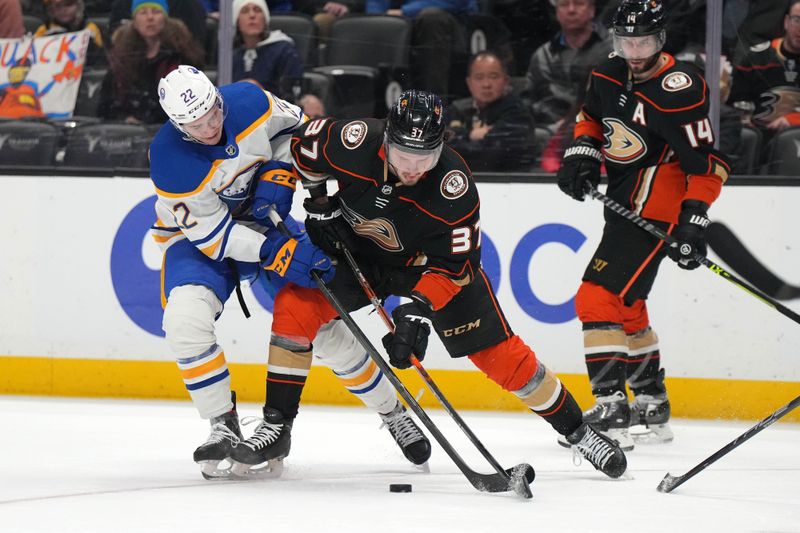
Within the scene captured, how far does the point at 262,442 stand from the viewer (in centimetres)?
321

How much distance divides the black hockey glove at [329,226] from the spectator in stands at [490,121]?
1660mm

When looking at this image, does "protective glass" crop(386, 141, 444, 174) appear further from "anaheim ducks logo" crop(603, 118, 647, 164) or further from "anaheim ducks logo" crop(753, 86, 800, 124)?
"anaheim ducks logo" crop(753, 86, 800, 124)

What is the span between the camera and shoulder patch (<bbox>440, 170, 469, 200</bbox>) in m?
3.14

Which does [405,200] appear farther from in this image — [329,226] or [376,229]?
[329,226]

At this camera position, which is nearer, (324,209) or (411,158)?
(411,158)

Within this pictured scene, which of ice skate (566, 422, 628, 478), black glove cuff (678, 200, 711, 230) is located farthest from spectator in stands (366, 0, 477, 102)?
ice skate (566, 422, 628, 478)

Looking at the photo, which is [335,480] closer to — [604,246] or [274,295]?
[274,295]

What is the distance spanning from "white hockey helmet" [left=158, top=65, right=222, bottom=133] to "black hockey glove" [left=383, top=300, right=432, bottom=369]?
28.8 inches

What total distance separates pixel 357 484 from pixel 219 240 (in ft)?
2.47

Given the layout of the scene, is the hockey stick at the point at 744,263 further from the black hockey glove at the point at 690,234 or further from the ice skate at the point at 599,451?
the ice skate at the point at 599,451

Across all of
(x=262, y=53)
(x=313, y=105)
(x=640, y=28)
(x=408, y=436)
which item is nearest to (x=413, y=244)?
(x=408, y=436)

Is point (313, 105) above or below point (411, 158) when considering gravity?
below

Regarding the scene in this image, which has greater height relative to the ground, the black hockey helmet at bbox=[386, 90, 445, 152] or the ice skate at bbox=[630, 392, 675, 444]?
the black hockey helmet at bbox=[386, 90, 445, 152]

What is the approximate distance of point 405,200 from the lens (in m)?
3.18
